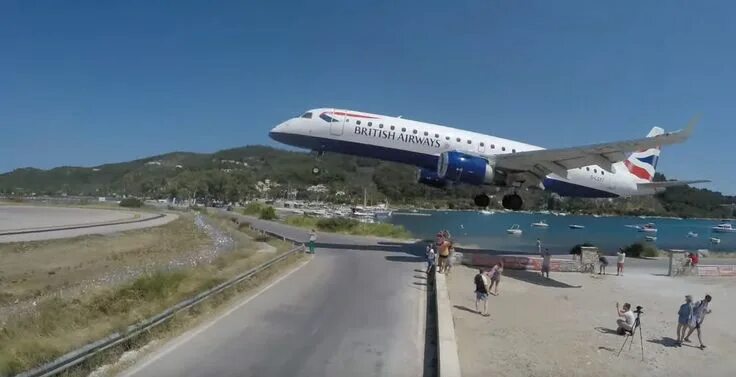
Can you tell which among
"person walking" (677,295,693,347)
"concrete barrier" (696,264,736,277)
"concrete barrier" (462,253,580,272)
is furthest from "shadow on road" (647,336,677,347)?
"concrete barrier" (696,264,736,277)

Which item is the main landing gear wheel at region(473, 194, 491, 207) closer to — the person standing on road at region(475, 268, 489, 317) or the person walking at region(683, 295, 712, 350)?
the person standing on road at region(475, 268, 489, 317)

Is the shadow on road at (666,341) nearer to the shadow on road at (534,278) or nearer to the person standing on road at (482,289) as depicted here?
the person standing on road at (482,289)

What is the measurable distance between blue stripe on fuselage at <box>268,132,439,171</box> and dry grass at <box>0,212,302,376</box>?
6.69 m

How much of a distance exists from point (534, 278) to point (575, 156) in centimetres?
718

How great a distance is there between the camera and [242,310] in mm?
14797

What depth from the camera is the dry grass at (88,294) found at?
10625 millimetres

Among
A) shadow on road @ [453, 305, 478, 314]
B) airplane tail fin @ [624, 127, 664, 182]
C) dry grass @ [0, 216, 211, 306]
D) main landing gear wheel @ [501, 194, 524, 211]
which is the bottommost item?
dry grass @ [0, 216, 211, 306]

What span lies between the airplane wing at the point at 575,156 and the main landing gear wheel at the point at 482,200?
376cm

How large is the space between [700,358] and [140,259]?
88.0ft

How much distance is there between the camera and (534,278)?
27609 millimetres

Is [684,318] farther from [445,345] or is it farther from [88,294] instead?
[88,294]

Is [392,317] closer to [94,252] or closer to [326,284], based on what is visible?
[326,284]

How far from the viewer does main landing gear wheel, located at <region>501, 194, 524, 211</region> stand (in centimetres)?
3384

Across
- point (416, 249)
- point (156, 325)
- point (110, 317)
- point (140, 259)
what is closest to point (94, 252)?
point (140, 259)
